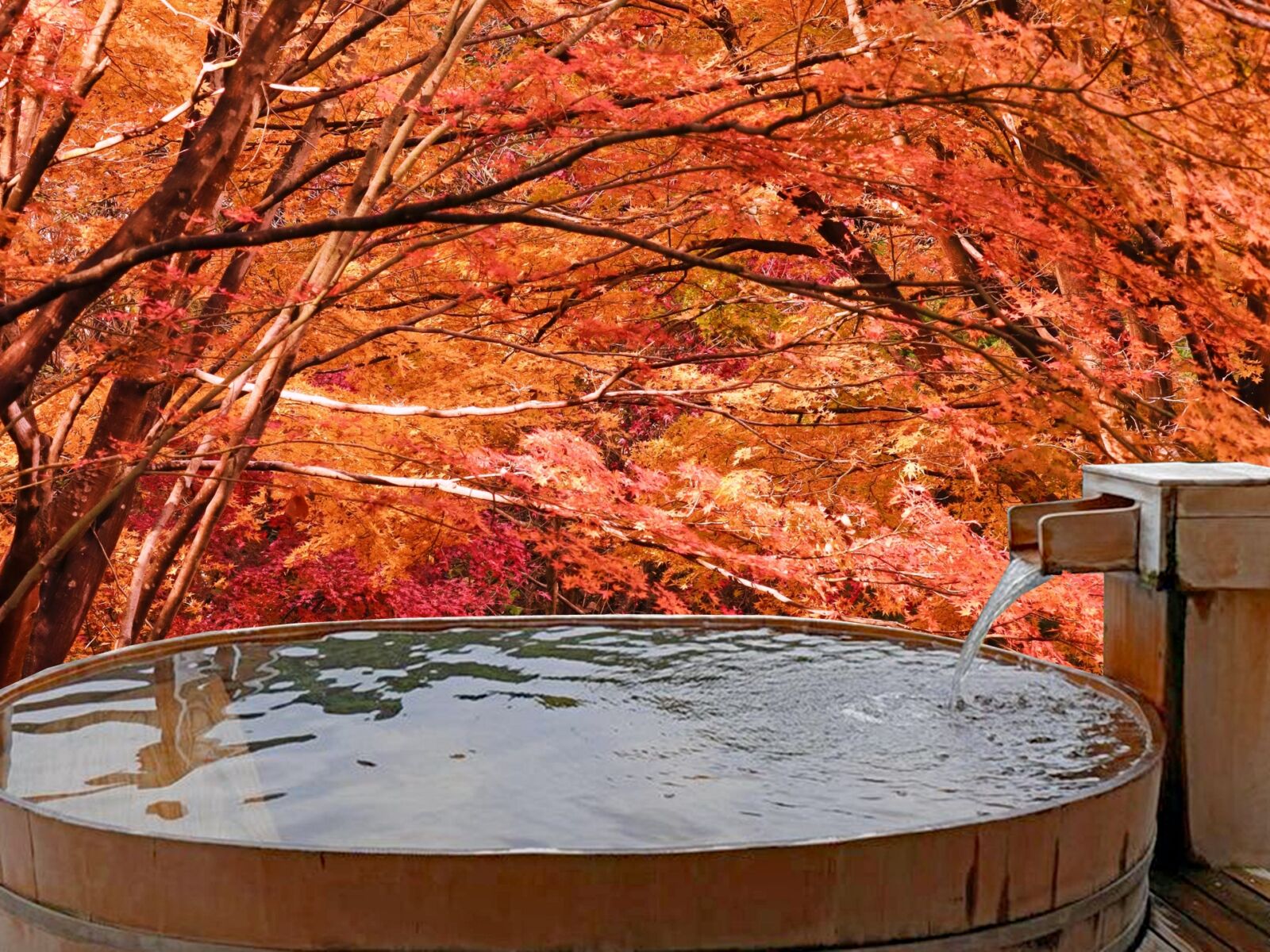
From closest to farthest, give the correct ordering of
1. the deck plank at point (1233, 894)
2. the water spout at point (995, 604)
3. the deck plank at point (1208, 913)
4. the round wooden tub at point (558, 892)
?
1. the round wooden tub at point (558, 892)
2. the deck plank at point (1208, 913)
3. the deck plank at point (1233, 894)
4. the water spout at point (995, 604)

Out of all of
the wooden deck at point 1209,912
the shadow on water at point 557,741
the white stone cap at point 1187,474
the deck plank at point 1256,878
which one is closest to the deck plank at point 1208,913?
the wooden deck at point 1209,912

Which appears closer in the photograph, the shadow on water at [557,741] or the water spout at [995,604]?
the shadow on water at [557,741]

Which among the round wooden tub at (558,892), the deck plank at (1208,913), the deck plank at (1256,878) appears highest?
the round wooden tub at (558,892)

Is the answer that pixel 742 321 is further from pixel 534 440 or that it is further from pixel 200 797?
pixel 200 797

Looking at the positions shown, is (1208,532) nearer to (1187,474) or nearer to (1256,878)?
(1187,474)

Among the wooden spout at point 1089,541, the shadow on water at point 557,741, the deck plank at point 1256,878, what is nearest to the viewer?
the shadow on water at point 557,741

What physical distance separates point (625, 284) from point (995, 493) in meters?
3.23

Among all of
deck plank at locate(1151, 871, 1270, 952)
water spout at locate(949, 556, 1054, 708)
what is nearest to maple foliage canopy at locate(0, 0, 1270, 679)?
water spout at locate(949, 556, 1054, 708)

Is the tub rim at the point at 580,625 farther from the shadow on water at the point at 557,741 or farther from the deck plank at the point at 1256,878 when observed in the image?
the deck plank at the point at 1256,878

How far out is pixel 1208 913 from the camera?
3186mm

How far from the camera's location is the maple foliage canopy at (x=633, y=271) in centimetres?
565

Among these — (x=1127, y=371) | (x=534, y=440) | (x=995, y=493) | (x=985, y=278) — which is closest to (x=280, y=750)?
(x=534, y=440)

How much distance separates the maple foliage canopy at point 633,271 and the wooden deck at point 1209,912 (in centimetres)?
215

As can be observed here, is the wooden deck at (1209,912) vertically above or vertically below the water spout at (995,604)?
below
